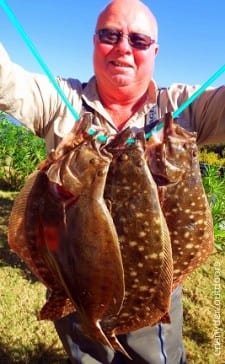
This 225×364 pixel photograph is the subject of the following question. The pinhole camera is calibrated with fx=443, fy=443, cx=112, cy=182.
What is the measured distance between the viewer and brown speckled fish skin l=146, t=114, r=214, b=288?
1680 mm

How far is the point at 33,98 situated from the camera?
2.29 meters

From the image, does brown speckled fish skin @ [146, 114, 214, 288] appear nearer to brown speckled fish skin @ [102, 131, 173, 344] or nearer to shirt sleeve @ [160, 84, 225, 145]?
brown speckled fish skin @ [102, 131, 173, 344]

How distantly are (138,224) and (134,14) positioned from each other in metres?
1.12

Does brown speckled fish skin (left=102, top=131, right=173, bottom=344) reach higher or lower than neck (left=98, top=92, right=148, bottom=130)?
lower

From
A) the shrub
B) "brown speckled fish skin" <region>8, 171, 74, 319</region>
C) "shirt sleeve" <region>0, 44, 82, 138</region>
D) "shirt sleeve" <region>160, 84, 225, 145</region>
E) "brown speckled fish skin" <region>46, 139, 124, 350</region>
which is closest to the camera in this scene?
"brown speckled fish skin" <region>46, 139, 124, 350</region>

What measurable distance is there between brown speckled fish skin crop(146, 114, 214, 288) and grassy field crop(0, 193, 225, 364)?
9.66ft

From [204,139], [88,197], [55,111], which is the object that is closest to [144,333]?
[204,139]

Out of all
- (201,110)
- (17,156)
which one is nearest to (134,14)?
(201,110)

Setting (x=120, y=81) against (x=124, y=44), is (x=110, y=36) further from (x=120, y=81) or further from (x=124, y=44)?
(x=120, y=81)

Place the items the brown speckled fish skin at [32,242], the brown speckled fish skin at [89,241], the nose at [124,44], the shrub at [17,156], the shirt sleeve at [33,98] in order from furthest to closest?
1. the shrub at [17,156]
2. the shirt sleeve at [33,98]
3. the nose at [124,44]
4. the brown speckled fish skin at [32,242]
5. the brown speckled fish skin at [89,241]

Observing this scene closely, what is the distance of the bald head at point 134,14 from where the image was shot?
2129 millimetres

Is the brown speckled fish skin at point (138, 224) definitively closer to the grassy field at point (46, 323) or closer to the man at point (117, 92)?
the man at point (117, 92)

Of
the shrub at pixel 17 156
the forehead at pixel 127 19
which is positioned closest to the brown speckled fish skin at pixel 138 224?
the forehead at pixel 127 19

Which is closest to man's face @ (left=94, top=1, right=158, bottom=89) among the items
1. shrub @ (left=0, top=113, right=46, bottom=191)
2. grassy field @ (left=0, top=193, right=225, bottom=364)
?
grassy field @ (left=0, top=193, right=225, bottom=364)
